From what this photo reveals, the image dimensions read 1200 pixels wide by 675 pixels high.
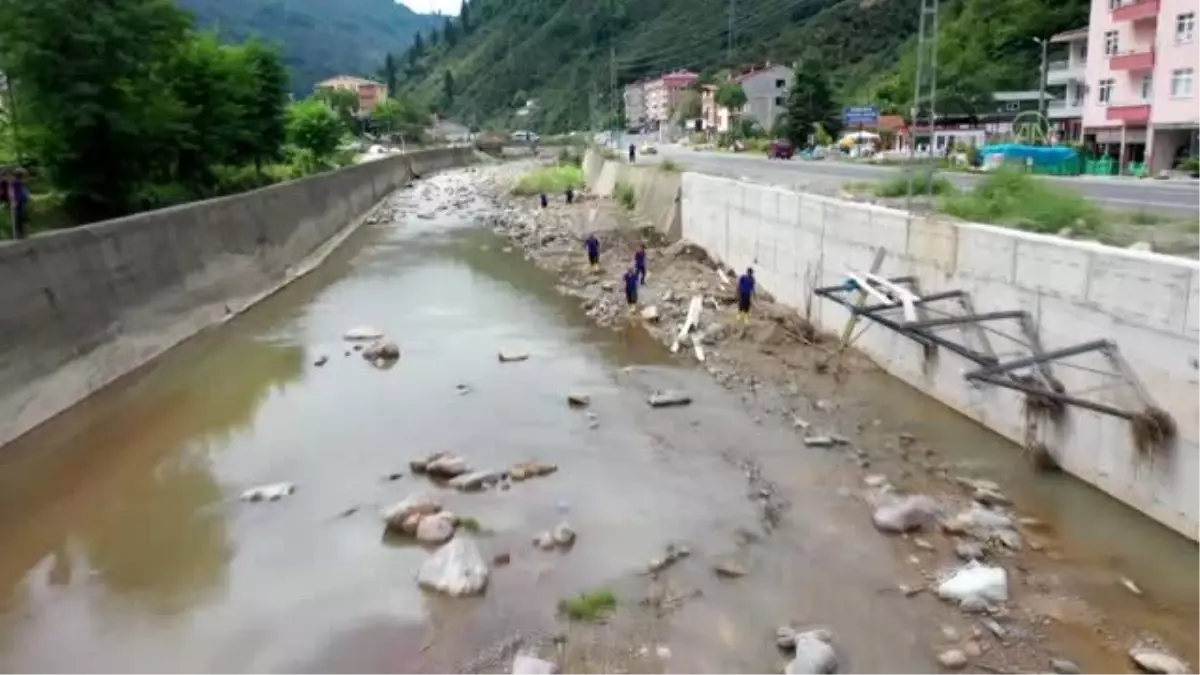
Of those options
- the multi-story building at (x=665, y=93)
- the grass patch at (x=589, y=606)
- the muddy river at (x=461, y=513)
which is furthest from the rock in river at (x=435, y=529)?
the multi-story building at (x=665, y=93)

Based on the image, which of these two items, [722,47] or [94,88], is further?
[722,47]

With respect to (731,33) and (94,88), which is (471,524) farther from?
(731,33)

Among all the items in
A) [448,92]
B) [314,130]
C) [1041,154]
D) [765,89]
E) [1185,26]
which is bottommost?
[1041,154]

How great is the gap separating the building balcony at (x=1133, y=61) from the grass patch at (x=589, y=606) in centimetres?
4103

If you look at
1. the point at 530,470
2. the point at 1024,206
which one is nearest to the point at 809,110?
the point at 1024,206

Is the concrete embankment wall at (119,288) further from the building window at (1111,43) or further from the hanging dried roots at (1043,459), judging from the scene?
the building window at (1111,43)

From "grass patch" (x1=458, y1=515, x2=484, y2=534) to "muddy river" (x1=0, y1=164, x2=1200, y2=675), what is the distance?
15 cm

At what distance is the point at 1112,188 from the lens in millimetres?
24312

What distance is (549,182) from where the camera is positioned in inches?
2216

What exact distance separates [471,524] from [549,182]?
47.2 metres

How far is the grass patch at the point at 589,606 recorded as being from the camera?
852 cm

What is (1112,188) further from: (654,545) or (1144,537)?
(654,545)

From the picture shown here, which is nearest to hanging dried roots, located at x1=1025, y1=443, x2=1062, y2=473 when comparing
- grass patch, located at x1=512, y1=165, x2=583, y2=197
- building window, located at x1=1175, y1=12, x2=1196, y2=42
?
building window, located at x1=1175, y1=12, x2=1196, y2=42

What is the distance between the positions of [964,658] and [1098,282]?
16.9 ft
